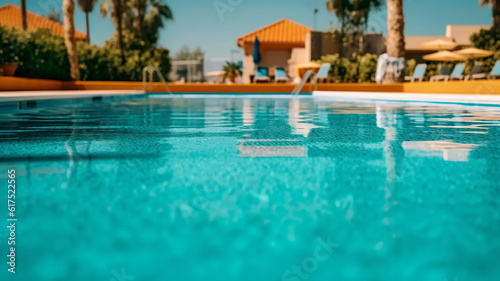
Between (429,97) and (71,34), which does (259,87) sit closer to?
(71,34)

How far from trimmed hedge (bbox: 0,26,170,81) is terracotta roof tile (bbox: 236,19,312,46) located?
6530mm

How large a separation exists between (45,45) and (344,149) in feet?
59.1

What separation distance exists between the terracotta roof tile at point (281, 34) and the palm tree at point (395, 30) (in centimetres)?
1397

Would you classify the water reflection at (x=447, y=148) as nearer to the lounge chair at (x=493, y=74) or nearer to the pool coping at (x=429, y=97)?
the pool coping at (x=429, y=97)

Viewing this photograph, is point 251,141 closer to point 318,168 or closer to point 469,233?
point 318,168

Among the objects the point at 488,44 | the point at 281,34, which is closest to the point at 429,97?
the point at 488,44

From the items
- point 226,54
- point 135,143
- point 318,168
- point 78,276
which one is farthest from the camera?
point 226,54

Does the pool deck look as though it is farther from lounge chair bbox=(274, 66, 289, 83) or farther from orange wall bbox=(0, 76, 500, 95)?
lounge chair bbox=(274, 66, 289, 83)

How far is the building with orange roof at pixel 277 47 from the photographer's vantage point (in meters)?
29.3

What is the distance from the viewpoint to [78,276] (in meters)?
1.42

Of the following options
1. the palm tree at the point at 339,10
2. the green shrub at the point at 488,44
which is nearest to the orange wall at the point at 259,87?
the green shrub at the point at 488,44

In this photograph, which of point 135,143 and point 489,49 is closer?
point 135,143

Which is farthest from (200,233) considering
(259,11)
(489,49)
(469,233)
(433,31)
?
(433,31)

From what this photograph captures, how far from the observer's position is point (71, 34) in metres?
19.4
